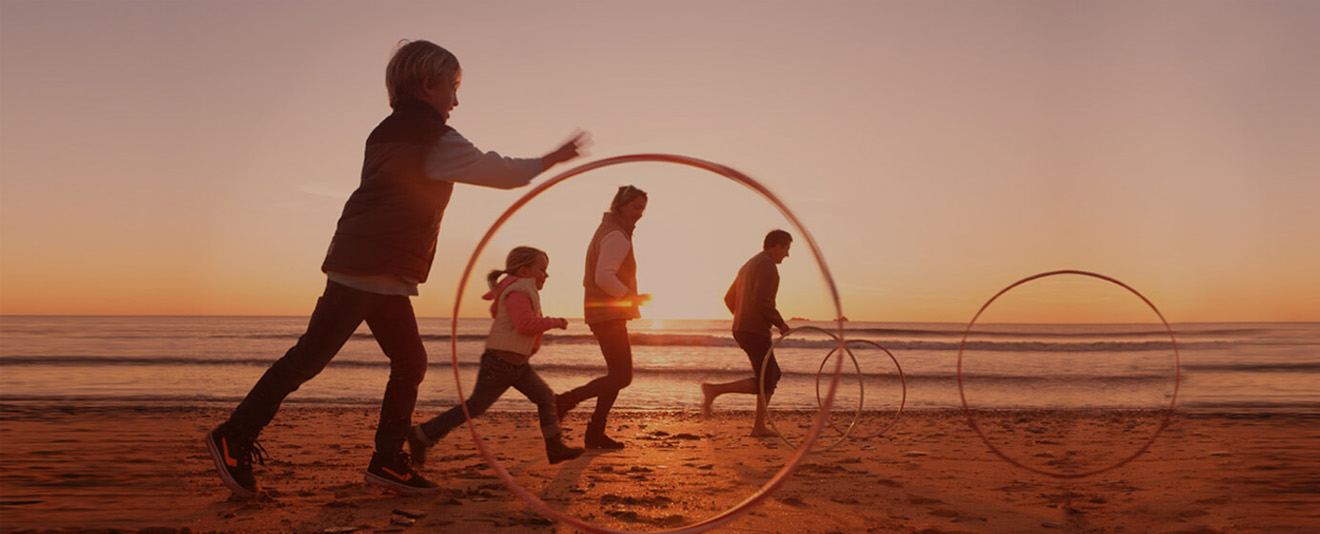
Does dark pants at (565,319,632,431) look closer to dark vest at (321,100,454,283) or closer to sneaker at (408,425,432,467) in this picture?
sneaker at (408,425,432,467)

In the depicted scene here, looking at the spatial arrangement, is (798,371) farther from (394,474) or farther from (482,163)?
(482,163)

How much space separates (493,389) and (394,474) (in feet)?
3.00

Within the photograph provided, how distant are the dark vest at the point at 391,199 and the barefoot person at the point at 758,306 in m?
4.27

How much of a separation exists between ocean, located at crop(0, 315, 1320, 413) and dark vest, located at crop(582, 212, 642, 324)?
85cm

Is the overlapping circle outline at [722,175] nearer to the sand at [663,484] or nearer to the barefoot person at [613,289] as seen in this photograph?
the sand at [663,484]

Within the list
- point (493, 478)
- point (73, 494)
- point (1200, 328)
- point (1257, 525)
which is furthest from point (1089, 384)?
point (1200, 328)

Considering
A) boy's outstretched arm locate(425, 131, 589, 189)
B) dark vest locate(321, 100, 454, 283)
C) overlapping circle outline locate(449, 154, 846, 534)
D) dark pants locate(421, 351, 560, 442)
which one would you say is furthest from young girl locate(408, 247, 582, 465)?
boy's outstretched arm locate(425, 131, 589, 189)

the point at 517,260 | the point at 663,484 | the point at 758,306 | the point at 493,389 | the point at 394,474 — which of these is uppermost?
the point at 517,260

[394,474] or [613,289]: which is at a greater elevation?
[613,289]

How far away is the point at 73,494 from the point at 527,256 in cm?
310

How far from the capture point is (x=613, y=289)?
6.01 meters

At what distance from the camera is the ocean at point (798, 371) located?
1224 centimetres

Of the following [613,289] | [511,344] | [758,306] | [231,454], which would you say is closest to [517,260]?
[511,344]

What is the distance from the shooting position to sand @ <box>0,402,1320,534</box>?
459 centimetres
